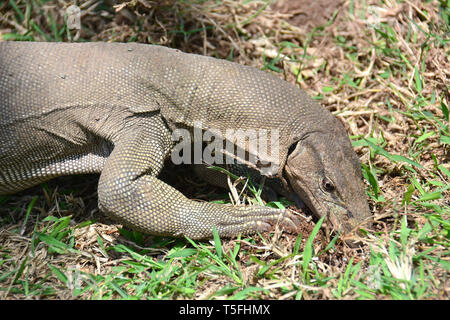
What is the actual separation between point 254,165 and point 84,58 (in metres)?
1.61

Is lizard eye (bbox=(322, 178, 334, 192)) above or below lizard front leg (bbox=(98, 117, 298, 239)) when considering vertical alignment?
above

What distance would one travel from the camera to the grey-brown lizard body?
11.0 ft

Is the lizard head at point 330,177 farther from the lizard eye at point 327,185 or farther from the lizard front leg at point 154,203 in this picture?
the lizard front leg at point 154,203

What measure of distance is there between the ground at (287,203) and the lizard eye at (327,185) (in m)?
0.31

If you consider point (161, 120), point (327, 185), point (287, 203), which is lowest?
point (287, 203)

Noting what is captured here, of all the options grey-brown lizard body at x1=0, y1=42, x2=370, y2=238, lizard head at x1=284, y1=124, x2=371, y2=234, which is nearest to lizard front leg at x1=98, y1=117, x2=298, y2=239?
grey-brown lizard body at x1=0, y1=42, x2=370, y2=238

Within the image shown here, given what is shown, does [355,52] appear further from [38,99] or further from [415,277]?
[38,99]

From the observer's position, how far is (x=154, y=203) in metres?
3.30

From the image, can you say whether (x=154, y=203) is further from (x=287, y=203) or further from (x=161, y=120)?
(x=287, y=203)

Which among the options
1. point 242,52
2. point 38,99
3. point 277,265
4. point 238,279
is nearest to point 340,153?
point 277,265

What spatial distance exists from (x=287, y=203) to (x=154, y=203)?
1.12 meters

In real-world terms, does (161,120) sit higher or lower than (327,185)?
higher

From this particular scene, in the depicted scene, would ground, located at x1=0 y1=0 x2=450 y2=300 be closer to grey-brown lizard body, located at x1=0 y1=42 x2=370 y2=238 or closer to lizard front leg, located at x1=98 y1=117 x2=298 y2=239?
lizard front leg, located at x1=98 y1=117 x2=298 y2=239

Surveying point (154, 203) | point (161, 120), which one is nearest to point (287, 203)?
point (154, 203)
